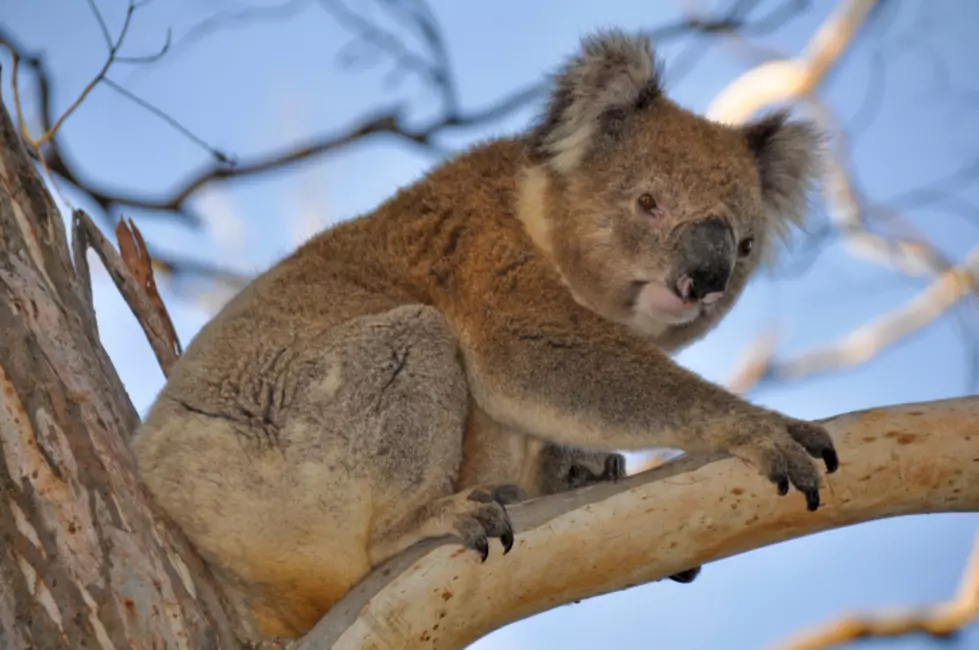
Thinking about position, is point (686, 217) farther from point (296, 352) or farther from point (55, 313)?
point (55, 313)

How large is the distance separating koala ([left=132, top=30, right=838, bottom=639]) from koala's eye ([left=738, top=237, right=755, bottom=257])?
2.3 inches

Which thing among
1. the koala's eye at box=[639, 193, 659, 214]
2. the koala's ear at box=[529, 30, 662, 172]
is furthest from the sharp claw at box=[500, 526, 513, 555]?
the koala's ear at box=[529, 30, 662, 172]

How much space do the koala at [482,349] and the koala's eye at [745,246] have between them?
0.06 m

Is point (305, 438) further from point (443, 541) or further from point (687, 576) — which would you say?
point (687, 576)

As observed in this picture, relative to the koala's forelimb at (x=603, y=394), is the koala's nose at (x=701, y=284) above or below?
above

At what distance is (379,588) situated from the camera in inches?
118

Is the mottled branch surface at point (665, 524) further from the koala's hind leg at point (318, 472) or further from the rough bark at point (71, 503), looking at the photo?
the rough bark at point (71, 503)

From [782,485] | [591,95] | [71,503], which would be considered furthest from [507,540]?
[591,95]

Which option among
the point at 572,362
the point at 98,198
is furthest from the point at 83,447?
the point at 98,198

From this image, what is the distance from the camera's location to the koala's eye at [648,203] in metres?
3.83

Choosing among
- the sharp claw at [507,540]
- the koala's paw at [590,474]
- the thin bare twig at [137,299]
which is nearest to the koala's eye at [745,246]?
the koala's paw at [590,474]

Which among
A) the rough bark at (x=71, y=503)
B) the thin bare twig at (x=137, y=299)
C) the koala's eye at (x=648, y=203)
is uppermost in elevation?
the koala's eye at (x=648, y=203)

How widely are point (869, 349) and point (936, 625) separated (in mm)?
2314

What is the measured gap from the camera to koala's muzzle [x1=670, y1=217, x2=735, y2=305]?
3627 mm
